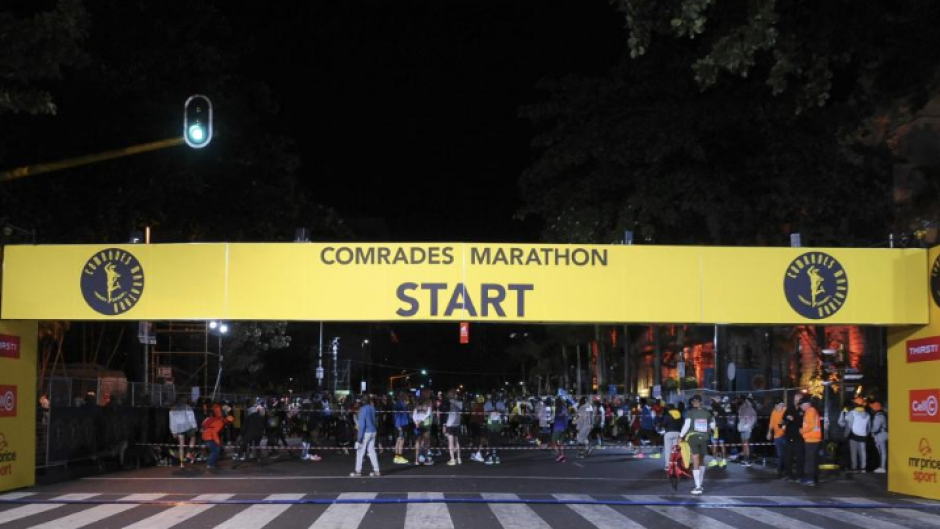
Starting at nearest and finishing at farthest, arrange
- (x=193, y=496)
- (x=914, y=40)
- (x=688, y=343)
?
1. (x=193, y=496)
2. (x=914, y=40)
3. (x=688, y=343)

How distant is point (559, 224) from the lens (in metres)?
29.2

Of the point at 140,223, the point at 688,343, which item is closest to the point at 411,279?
the point at 140,223

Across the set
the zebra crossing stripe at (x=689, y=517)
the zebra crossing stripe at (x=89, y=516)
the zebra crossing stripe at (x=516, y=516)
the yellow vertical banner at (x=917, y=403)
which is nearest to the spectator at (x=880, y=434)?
the yellow vertical banner at (x=917, y=403)

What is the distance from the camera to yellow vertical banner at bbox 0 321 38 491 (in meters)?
16.9

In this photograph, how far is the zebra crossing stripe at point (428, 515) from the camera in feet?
41.0

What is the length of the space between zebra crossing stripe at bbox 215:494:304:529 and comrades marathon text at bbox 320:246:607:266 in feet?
14.1

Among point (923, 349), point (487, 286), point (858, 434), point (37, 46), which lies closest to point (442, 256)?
point (487, 286)

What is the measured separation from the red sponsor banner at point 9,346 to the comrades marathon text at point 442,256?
5.85 metres

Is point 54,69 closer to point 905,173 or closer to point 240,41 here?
point 240,41

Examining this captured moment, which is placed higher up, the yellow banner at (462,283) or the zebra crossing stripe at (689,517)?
the yellow banner at (462,283)

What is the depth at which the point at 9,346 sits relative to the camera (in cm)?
1728

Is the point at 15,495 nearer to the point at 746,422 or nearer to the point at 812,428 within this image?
the point at 812,428

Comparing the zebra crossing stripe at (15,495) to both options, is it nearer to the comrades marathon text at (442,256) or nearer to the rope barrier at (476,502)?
the rope barrier at (476,502)

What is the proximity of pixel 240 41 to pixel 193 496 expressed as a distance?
54.3ft
